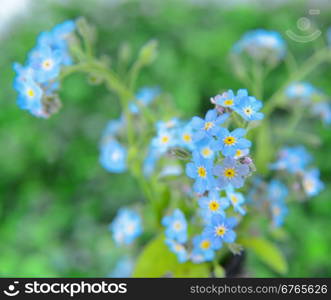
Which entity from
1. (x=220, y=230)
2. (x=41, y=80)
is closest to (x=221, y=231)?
(x=220, y=230)

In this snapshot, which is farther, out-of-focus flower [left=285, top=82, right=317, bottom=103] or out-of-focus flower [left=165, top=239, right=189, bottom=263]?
out-of-focus flower [left=285, top=82, right=317, bottom=103]

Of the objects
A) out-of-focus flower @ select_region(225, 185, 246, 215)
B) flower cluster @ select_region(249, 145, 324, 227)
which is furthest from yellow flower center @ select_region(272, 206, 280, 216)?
out-of-focus flower @ select_region(225, 185, 246, 215)

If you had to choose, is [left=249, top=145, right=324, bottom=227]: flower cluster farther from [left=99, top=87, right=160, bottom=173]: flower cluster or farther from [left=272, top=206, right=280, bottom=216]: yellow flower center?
[left=99, top=87, right=160, bottom=173]: flower cluster

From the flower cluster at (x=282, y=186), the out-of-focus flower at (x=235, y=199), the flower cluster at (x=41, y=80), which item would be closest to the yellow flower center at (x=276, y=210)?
the flower cluster at (x=282, y=186)

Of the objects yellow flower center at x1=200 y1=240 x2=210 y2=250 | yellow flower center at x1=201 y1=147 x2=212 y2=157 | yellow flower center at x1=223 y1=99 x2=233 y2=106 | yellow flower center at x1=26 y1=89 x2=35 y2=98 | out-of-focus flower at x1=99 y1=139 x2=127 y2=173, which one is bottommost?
yellow flower center at x1=200 y1=240 x2=210 y2=250

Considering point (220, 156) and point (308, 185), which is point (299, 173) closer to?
point (308, 185)

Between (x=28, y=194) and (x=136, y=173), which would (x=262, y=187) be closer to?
(x=136, y=173)
